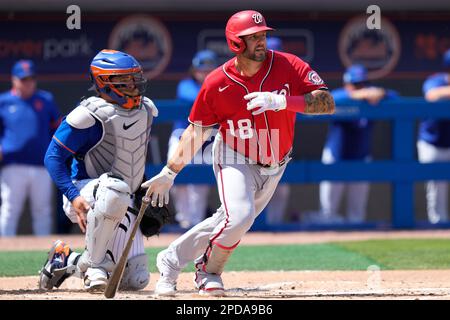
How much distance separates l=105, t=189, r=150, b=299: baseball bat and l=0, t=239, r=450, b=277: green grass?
1781mm

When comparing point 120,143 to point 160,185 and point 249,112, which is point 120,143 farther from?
point 249,112

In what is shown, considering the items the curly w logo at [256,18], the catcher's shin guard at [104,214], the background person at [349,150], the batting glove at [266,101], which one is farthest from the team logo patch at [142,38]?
the batting glove at [266,101]

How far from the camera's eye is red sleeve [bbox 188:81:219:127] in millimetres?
5629

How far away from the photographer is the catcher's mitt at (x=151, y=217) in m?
6.07

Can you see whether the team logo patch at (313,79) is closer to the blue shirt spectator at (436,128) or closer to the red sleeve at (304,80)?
the red sleeve at (304,80)

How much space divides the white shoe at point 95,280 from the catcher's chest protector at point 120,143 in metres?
0.55

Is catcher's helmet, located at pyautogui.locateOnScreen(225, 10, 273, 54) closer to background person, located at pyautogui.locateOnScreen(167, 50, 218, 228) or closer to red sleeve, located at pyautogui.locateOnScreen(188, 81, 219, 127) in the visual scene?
red sleeve, located at pyautogui.locateOnScreen(188, 81, 219, 127)

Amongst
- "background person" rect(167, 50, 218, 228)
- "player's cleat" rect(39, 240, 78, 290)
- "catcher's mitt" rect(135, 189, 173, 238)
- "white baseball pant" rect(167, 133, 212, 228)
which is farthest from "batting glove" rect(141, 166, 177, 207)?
"white baseball pant" rect(167, 133, 212, 228)

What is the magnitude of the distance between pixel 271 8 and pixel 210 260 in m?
5.86

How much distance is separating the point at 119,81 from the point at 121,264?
1078mm

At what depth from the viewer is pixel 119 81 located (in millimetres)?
5934

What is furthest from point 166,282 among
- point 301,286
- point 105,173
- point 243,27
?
point 243,27

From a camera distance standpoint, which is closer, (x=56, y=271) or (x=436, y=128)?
(x=56, y=271)
